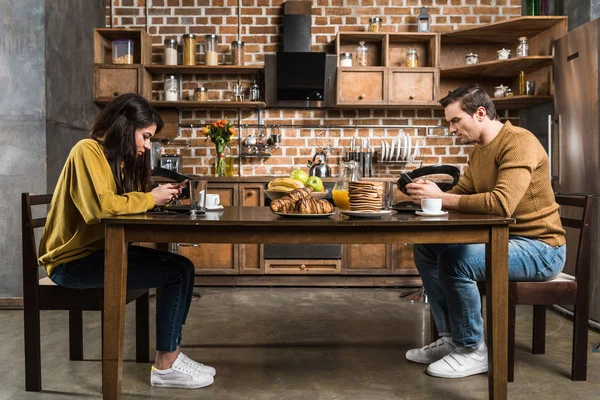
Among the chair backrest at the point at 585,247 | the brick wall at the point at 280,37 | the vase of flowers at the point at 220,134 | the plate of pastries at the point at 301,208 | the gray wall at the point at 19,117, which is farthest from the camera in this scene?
the brick wall at the point at 280,37

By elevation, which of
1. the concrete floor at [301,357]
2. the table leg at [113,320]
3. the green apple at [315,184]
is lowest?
the concrete floor at [301,357]

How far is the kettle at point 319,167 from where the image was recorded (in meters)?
4.98

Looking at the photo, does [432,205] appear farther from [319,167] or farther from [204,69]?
[204,69]

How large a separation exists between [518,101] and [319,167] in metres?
1.75

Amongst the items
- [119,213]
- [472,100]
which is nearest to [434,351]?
[472,100]

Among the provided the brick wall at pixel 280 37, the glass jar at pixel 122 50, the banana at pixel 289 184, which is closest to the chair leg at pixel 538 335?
the banana at pixel 289 184

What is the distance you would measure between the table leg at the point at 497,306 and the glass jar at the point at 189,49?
362 centimetres

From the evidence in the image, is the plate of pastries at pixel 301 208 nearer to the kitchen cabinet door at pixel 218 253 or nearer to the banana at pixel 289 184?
the banana at pixel 289 184

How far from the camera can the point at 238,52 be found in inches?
197

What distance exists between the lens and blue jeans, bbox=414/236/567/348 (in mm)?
2311

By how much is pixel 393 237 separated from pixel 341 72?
3.15 m

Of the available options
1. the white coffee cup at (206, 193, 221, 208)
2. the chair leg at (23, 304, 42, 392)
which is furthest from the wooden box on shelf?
the chair leg at (23, 304, 42, 392)

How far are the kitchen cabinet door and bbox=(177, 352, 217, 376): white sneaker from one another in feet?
7.11

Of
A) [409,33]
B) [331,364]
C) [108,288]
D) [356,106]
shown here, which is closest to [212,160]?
[356,106]
